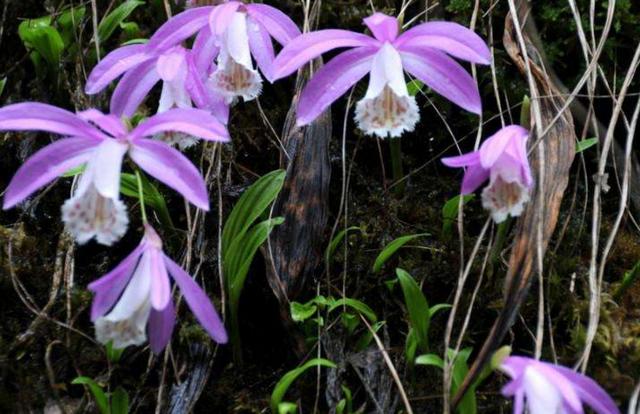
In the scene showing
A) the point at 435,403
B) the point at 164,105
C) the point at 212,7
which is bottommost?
the point at 435,403

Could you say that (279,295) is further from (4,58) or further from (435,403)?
A: (4,58)

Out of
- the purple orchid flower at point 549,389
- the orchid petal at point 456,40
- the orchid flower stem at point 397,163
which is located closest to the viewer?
the purple orchid flower at point 549,389

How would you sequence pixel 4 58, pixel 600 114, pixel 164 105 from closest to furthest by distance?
pixel 164 105 → pixel 600 114 → pixel 4 58

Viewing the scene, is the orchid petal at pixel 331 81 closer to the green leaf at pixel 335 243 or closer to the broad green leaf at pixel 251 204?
the broad green leaf at pixel 251 204

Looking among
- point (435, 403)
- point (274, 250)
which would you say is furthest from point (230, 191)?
point (435, 403)

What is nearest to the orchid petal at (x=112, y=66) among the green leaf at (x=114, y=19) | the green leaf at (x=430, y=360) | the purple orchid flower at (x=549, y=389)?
the green leaf at (x=114, y=19)

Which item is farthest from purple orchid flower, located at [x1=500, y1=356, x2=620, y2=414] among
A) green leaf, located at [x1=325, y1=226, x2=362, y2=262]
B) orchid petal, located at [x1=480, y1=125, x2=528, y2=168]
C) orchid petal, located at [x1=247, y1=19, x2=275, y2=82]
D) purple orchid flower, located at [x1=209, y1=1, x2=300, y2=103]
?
orchid petal, located at [x1=247, y1=19, x2=275, y2=82]

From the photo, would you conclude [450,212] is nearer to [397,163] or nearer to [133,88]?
[397,163]

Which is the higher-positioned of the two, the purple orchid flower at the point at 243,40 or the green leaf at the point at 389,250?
the purple orchid flower at the point at 243,40
